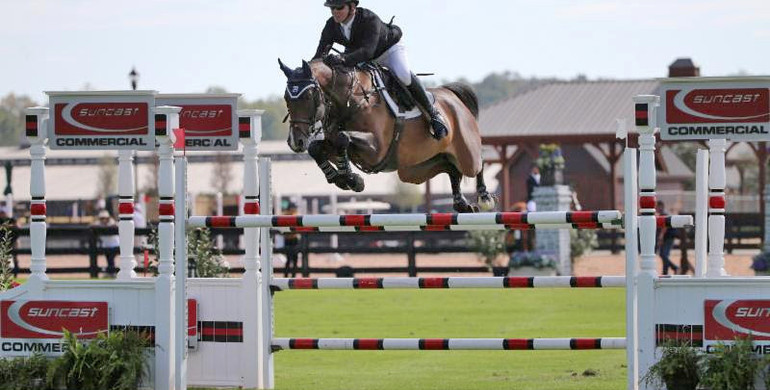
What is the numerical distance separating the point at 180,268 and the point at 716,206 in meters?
4.60

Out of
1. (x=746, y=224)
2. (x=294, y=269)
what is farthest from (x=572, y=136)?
(x=294, y=269)

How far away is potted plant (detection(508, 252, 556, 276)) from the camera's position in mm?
27125

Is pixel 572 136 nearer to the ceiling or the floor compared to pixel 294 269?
nearer to the ceiling

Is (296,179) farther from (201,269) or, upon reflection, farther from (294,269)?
(201,269)

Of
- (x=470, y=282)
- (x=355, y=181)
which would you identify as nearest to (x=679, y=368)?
(x=470, y=282)

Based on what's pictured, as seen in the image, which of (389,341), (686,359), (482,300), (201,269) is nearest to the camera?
(686,359)

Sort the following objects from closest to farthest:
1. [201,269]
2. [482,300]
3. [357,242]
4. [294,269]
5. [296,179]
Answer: [201,269]
[482,300]
[294,269]
[357,242]
[296,179]

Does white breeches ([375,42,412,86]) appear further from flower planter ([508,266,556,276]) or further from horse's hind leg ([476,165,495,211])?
flower planter ([508,266,556,276])

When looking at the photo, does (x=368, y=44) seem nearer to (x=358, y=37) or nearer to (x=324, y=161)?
(x=358, y=37)

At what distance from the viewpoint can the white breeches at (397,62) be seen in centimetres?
1058

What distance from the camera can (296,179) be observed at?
8306 cm

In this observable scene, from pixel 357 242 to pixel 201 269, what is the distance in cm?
2704

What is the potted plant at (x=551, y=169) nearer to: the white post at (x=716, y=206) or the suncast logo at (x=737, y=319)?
the white post at (x=716, y=206)

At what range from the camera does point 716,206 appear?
Result: 38.8ft
